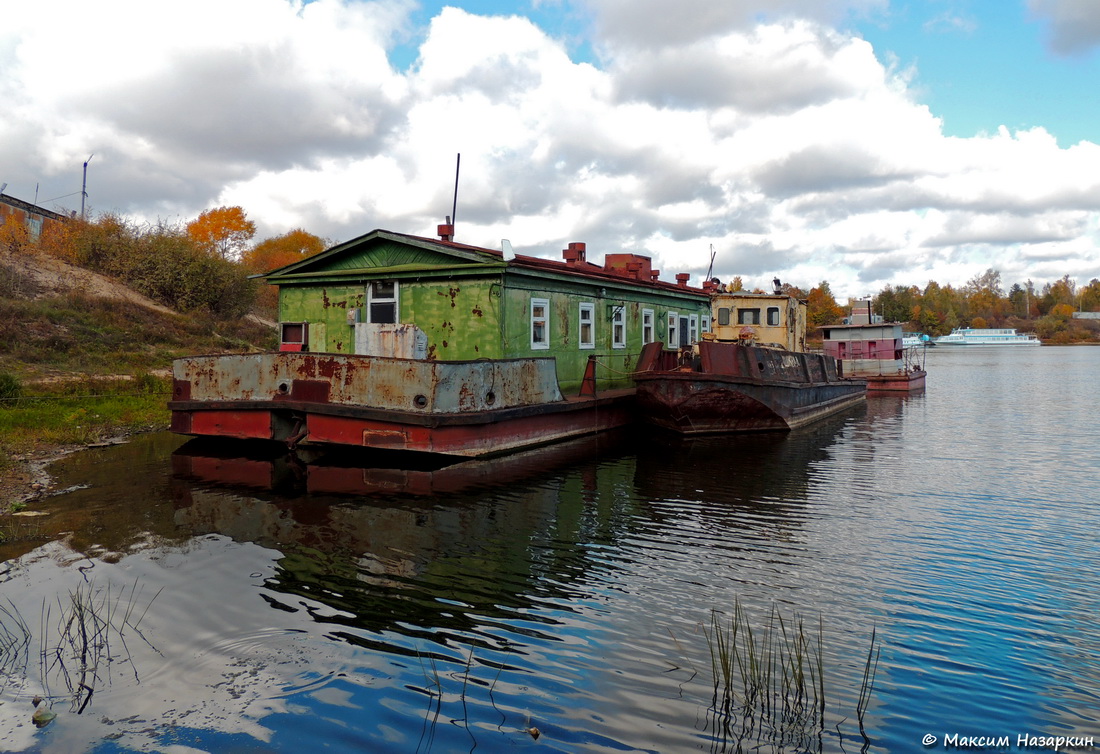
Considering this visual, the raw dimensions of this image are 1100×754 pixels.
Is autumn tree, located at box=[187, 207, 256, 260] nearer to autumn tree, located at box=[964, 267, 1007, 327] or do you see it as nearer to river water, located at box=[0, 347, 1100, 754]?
river water, located at box=[0, 347, 1100, 754]

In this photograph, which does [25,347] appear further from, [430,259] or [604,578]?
[604,578]

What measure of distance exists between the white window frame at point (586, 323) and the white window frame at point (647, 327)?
2840 mm

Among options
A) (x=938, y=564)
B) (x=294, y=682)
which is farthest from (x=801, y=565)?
(x=294, y=682)

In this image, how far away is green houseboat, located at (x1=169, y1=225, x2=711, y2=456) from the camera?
1202 centimetres

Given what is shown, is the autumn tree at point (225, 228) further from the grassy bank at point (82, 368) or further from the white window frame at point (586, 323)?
the white window frame at point (586, 323)

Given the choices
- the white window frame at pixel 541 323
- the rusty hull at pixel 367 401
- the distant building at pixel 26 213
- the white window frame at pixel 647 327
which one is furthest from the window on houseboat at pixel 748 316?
the distant building at pixel 26 213

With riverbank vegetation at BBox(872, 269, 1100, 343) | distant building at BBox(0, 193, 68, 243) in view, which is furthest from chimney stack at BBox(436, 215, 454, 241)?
riverbank vegetation at BBox(872, 269, 1100, 343)

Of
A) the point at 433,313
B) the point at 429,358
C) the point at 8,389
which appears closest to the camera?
the point at 433,313

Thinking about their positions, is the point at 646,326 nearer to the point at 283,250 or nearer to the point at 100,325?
the point at 100,325

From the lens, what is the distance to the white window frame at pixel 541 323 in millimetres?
15320

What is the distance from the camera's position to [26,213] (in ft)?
144

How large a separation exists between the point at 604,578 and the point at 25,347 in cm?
1968

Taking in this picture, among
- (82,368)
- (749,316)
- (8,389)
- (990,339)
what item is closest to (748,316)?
(749,316)

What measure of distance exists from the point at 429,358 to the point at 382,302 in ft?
5.49
